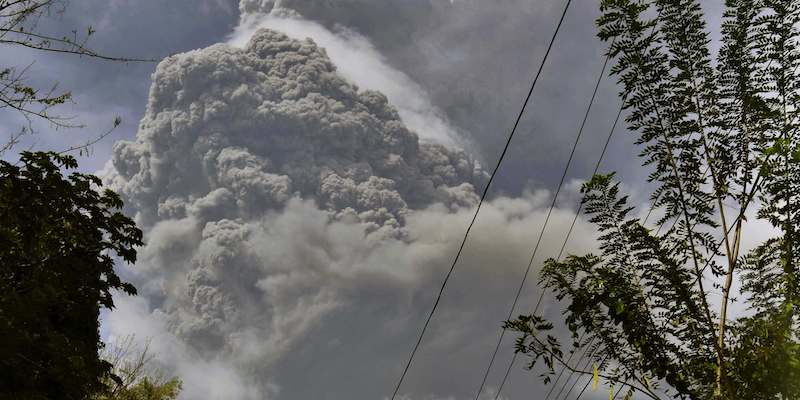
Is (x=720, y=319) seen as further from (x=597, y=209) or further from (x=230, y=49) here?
(x=230, y=49)

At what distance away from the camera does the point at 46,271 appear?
16.4 feet

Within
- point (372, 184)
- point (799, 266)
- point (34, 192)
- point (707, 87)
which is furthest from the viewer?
point (372, 184)

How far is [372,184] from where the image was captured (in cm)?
12050

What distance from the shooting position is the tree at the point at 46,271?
3898 mm

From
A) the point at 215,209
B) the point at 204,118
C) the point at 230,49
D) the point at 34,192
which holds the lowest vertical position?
the point at 34,192

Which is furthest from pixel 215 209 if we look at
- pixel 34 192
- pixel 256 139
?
pixel 34 192

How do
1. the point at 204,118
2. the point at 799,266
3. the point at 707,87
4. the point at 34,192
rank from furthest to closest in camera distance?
the point at 204,118
the point at 707,87
the point at 799,266
the point at 34,192

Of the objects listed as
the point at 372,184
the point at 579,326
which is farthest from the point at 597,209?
the point at 372,184

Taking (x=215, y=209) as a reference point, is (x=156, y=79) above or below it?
above

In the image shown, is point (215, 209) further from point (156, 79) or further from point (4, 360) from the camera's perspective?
point (4, 360)

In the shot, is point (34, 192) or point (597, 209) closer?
point (34, 192)

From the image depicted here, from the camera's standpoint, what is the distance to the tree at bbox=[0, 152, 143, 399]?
12.8 feet

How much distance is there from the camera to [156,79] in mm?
114500

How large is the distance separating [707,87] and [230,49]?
404 feet
